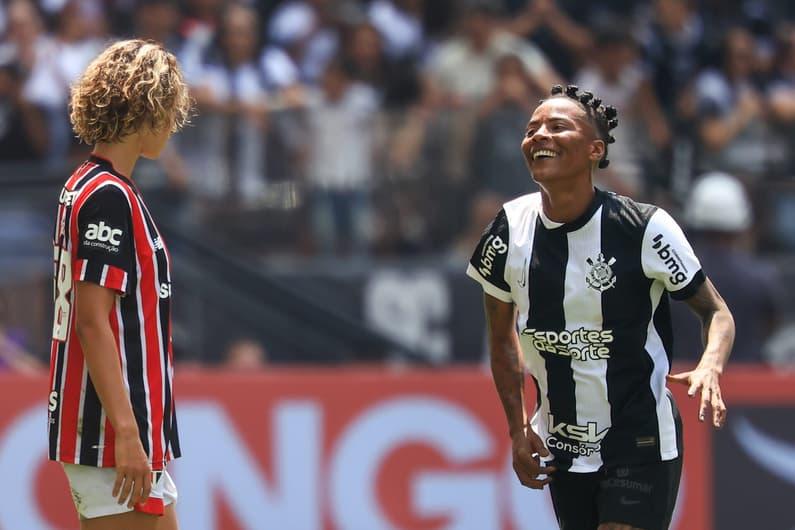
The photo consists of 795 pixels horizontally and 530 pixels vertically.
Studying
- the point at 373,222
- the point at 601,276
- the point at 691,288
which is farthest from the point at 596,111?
the point at 373,222

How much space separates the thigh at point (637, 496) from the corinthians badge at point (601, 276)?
604 millimetres

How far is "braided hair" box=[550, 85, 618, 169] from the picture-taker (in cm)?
455

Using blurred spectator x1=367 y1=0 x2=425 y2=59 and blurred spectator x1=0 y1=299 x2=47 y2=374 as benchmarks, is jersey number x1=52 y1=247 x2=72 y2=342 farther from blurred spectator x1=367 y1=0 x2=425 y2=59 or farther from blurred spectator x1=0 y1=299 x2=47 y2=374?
blurred spectator x1=367 y1=0 x2=425 y2=59

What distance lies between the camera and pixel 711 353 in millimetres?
4387

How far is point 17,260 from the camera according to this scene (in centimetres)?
879

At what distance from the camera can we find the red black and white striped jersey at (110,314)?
4043 mm

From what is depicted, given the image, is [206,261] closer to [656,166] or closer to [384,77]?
[384,77]

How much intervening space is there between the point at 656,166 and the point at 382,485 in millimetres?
3185

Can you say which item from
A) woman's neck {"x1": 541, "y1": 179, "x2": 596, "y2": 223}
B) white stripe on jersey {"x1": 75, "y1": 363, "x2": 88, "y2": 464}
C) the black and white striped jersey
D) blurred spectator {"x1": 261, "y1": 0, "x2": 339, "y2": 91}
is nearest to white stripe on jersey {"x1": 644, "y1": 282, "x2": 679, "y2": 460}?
the black and white striped jersey

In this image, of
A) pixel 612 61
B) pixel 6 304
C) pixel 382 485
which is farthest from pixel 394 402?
pixel 612 61

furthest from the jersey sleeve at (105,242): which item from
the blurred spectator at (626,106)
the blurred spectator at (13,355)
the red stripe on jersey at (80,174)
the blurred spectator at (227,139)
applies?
the blurred spectator at (626,106)

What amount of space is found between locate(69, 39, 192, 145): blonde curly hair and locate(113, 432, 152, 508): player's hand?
3.00 feet

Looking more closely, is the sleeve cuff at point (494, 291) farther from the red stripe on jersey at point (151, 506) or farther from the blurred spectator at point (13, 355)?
the blurred spectator at point (13, 355)

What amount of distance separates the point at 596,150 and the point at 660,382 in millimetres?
807
